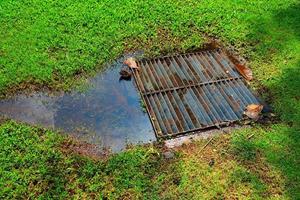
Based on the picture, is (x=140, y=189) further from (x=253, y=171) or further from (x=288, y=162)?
(x=288, y=162)

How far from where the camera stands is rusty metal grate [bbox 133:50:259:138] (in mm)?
5225

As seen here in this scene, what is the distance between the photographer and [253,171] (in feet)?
15.2

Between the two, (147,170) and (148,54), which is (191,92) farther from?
(147,170)

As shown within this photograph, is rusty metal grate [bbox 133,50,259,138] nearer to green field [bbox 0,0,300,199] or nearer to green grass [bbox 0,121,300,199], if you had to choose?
green field [bbox 0,0,300,199]

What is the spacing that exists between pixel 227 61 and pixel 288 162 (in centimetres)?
214

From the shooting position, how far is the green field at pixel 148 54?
443cm

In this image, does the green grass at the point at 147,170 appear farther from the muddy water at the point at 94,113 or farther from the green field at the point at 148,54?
the muddy water at the point at 94,113

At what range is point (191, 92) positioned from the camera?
5.66 metres

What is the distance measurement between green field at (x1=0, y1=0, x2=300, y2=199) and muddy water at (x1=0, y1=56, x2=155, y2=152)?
0.20 metres

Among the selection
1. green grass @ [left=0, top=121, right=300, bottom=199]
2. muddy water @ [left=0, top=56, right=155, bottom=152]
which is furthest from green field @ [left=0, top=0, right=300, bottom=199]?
muddy water @ [left=0, top=56, right=155, bottom=152]

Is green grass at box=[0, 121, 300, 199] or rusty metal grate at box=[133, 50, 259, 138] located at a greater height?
rusty metal grate at box=[133, 50, 259, 138]

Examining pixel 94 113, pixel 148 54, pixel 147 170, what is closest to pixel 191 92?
pixel 148 54

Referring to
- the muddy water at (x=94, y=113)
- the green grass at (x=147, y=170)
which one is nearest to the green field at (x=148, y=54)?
the green grass at (x=147, y=170)

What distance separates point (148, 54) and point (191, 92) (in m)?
1.10
